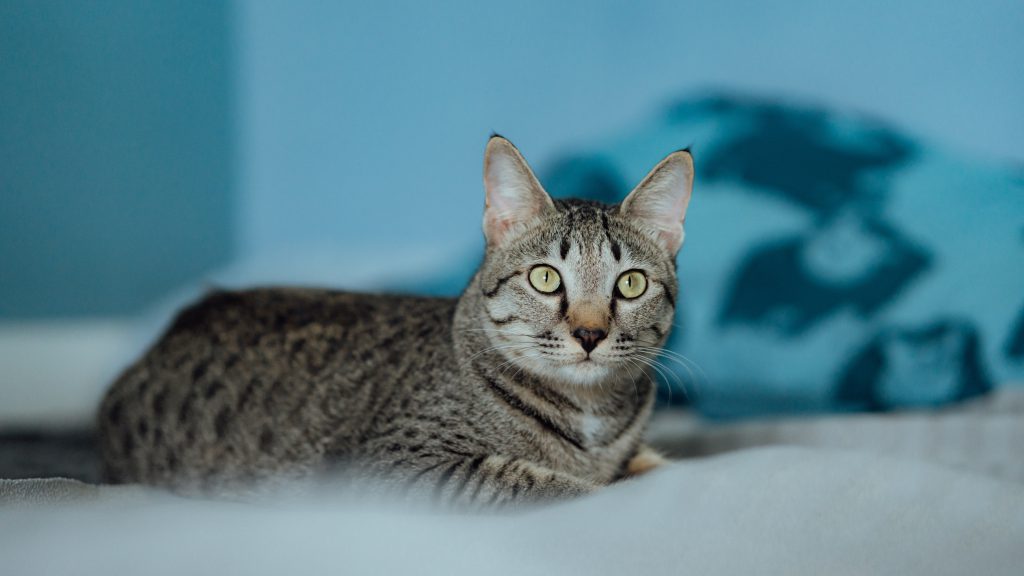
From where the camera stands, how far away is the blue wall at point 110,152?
9.57ft

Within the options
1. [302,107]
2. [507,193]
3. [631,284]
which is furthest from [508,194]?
[302,107]

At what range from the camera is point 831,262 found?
229 cm

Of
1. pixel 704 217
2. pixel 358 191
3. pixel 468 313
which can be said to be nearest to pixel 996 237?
pixel 704 217

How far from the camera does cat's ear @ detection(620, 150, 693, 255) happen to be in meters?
1.54

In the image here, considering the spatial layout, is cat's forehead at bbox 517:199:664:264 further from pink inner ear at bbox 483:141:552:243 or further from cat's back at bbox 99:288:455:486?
cat's back at bbox 99:288:455:486

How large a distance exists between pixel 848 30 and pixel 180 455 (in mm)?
2130

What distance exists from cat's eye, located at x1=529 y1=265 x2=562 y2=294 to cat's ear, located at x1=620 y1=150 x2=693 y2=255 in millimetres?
201

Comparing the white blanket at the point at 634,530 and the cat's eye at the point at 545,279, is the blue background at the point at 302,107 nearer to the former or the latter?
the cat's eye at the point at 545,279

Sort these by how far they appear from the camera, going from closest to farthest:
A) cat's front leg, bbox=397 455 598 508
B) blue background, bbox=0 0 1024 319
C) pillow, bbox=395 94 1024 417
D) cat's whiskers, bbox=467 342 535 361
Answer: cat's front leg, bbox=397 455 598 508 → cat's whiskers, bbox=467 342 535 361 → pillow, bbox=395 94 1024 417 → blue background, bbox=0 0 1024 319

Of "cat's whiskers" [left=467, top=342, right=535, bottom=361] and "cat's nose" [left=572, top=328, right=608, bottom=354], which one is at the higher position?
"cat's nose" [left=572, top=328, right=608, bottom=354]

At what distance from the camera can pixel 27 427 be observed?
249 centimetres

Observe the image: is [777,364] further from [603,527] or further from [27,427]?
[27,427]

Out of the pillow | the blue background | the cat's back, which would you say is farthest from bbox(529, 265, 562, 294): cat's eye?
the blue background

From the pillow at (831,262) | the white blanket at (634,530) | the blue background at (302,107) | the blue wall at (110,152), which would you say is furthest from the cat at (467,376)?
the blue wall at (110,152)
